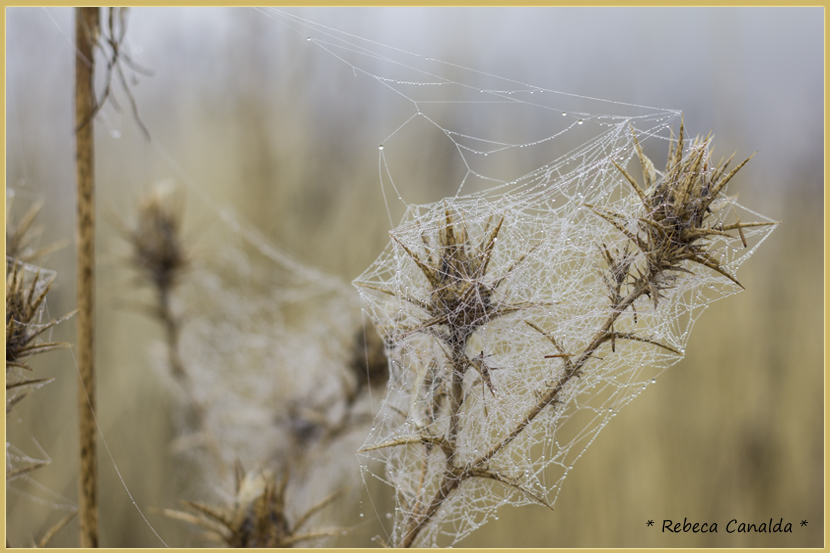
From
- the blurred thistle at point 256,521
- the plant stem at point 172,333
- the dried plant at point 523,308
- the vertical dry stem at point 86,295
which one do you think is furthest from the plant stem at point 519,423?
the plant stem at point 172,333

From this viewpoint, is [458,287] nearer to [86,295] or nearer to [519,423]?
[519,423]

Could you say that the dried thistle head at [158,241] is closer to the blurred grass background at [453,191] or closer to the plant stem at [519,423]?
the blurred grass background at [453,191]

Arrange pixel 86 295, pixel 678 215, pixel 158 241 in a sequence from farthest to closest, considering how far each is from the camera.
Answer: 1. pixel 158 241
2. pixel 86 295
3. pixel 678 215

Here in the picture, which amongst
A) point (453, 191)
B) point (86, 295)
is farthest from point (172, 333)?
point (453, 191)

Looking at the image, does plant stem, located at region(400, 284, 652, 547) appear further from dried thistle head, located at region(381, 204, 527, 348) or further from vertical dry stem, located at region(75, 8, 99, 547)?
vertical dry stem, located at region(75, 8, 99, 547)

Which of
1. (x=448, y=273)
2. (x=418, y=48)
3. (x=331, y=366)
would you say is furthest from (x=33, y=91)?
(x=448, y=273)

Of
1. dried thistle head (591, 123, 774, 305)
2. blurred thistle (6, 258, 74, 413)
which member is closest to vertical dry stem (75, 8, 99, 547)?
blurred thistle (6, 258, 74, 413)
